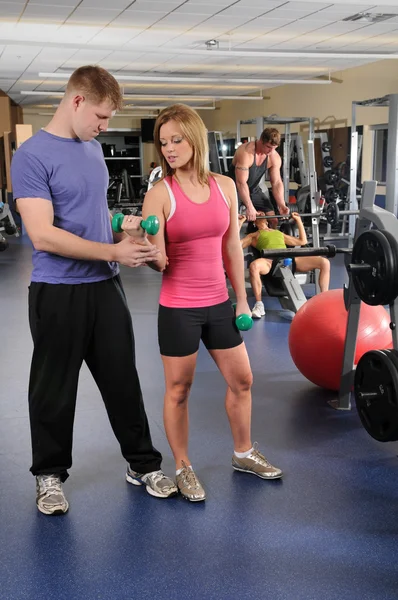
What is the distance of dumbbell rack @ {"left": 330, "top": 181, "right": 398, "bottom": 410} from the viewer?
185 centimetres

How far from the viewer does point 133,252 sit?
1.49 meters

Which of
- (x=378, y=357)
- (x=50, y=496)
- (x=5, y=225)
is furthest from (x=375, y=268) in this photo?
(x=5, y=225)

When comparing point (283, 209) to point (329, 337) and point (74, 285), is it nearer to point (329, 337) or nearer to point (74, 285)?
point (329, 337)

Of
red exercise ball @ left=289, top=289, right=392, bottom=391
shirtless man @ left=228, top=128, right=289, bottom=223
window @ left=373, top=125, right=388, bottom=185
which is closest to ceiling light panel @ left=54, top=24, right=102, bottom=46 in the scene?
shirtless man @ left=228, top=128, right=289, bottom=223

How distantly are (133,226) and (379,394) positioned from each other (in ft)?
2.68

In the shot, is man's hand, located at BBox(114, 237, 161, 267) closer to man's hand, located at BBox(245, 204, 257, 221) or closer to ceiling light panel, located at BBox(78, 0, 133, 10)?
man's hand, located at BBox(245, 204, 257, 221)

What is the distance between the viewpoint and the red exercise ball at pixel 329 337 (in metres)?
2.52

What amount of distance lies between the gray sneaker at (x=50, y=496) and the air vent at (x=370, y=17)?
5.55 metres

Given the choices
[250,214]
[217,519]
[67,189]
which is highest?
[67,189]

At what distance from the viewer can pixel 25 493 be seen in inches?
72.7

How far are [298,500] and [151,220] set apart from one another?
2.97 ft

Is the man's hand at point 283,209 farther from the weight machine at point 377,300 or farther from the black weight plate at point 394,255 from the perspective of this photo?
the black weight plate at point 394,255

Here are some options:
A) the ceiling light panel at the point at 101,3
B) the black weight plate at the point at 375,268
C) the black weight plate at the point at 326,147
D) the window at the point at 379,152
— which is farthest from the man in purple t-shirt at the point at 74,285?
the black weight plate at the point at 326,147

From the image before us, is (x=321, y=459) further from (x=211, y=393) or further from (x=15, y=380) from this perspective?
(x=15, y=380)
